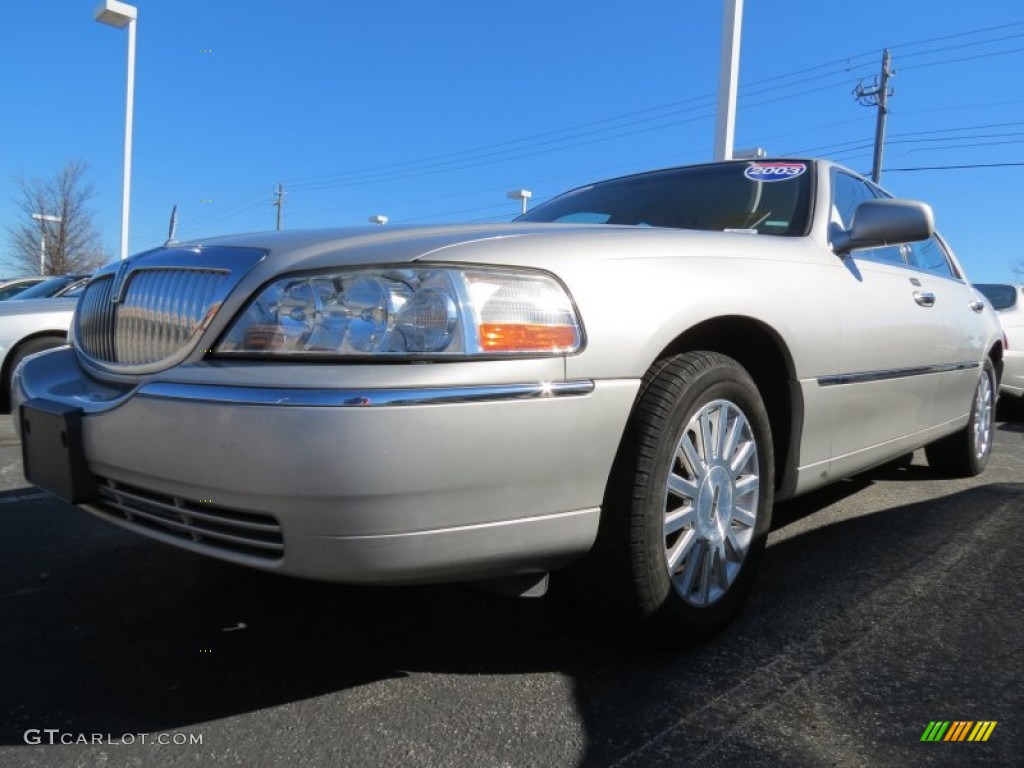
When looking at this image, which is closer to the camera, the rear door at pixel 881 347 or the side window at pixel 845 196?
the rear door at pixel 881 347

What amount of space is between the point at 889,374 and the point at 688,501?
140 cm

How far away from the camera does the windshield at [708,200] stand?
9.87 ft

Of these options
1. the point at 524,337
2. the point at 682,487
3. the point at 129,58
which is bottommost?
the point at 682,487

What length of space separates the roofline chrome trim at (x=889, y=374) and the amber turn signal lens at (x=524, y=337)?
4.01 ft

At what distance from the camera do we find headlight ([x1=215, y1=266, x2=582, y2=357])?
1.69 metres

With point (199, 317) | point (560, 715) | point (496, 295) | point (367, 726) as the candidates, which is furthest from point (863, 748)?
point (199, 317)

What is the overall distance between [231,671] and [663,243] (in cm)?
159

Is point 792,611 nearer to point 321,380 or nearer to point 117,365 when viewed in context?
point 321,380

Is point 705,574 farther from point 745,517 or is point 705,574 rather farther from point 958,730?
point 958,730

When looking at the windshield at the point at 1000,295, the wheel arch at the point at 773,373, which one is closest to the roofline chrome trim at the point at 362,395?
the wheel arch at the point at 773,373

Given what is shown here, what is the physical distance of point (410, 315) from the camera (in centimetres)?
170

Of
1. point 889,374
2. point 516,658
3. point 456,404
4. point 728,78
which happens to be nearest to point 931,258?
point 889,374

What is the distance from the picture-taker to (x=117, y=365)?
2.10 m

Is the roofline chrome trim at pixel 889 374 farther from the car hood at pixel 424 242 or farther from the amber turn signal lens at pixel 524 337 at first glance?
the amber turn signal lens at pixel 524 337
